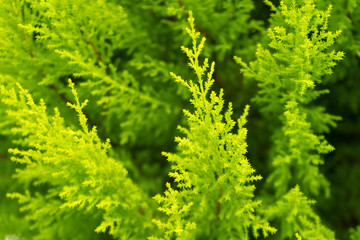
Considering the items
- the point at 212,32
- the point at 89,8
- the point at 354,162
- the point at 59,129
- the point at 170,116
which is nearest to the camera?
the point at 59,129

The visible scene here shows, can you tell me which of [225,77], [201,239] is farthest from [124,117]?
[201,239]

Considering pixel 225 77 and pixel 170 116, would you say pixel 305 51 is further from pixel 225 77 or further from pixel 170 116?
pixel 170 116

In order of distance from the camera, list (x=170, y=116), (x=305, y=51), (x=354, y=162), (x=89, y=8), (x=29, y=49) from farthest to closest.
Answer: (x=354, y=162)
(x=170, y=116)
(x=29, y=49)
(x=89, y=8)
(x=305, y=51)

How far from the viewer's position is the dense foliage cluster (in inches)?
83.2

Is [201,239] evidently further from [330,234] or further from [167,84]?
[167,84]

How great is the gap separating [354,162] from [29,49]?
3.69 m

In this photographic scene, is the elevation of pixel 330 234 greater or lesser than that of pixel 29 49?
lesser

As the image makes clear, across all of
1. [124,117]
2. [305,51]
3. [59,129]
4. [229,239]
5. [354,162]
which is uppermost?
[354,162]

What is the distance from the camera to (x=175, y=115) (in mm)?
3393

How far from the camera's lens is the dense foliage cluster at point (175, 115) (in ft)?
6.93

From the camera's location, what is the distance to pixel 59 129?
2205 mm

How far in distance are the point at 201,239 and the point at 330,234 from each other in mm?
1091

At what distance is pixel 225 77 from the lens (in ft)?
11.1

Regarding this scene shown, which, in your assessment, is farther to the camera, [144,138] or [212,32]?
[144,138]
